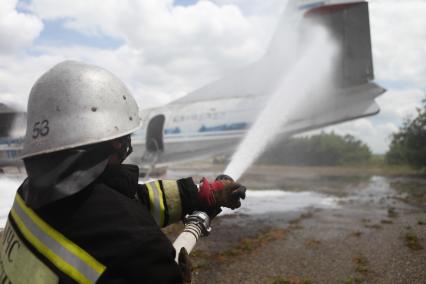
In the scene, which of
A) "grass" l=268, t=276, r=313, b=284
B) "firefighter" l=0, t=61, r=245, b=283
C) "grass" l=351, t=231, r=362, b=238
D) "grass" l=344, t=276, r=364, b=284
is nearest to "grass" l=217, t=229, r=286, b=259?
"grass" l=268, t=276, r=313, b=284

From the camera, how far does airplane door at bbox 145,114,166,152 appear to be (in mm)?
14079

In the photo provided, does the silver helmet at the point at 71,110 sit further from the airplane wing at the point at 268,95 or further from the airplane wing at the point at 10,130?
the airplane wing at the point at 268,95

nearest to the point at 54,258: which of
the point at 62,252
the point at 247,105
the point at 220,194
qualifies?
the point at 62,252

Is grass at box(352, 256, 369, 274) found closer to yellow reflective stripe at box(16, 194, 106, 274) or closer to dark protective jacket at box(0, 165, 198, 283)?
dark protective jacket at box(0, 165, 198, 283)

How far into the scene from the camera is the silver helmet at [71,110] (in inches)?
59.6

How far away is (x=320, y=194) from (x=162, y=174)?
8547 millimetres

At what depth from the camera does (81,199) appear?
4.34ft

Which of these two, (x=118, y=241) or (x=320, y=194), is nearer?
(x=118, y=241)

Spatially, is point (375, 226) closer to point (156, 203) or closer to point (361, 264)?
point (361, 264)

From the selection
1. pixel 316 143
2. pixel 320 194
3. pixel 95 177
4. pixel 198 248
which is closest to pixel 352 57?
pixel 320 194

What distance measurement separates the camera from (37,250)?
131cm

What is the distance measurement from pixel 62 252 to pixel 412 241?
591cm

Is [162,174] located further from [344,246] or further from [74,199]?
[74,199]

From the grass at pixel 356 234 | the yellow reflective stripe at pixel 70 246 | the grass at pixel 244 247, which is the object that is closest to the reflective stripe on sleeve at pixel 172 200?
the yellow reflective stripe at pixel 70 246
